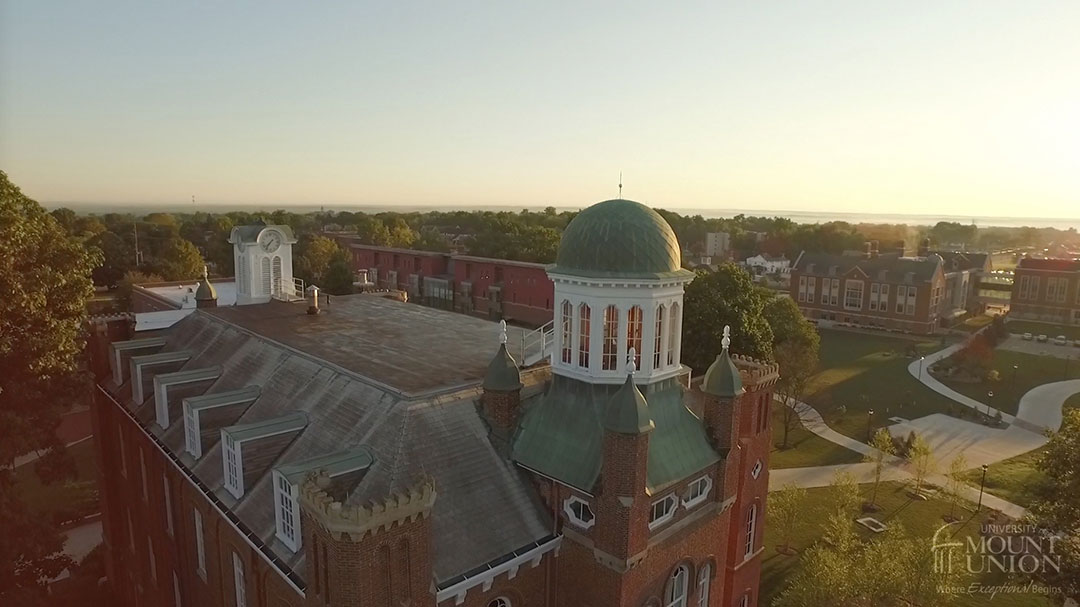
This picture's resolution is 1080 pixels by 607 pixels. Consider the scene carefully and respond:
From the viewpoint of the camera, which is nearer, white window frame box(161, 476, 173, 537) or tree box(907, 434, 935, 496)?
white window frame box(161, 476, 173, 537)

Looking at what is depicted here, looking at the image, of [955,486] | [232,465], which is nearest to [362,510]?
[232,465]

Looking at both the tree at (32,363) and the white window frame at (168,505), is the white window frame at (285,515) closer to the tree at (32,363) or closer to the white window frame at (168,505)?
the white window frame at (168,505)

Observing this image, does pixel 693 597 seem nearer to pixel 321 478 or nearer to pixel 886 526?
pixel 321 478

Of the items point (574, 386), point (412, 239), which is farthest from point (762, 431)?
point (412, 239)

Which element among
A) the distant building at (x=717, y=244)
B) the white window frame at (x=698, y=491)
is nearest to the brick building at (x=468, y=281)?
the white window frame at (x=698, y=491)

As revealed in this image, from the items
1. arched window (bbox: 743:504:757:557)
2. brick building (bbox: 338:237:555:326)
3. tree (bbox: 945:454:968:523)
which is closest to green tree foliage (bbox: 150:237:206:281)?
brick building (bbox: 338:237:555:326)

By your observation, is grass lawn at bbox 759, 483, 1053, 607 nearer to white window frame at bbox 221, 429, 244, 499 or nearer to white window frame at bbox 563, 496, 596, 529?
white window frame at bbox 563, 496, 596, 529
